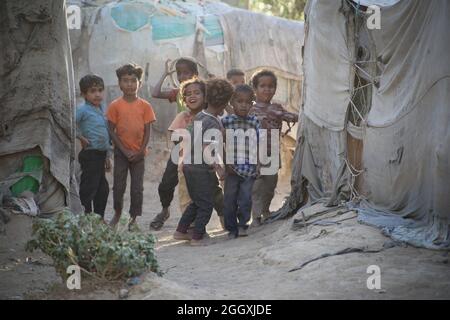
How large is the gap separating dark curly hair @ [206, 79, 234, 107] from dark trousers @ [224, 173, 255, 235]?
697 mm

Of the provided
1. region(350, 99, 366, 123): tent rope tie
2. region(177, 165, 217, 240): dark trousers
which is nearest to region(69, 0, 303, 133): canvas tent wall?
region(177, 165, 217, 240): dark trousers

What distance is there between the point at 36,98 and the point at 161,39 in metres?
5.48

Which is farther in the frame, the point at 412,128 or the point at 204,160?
the point at 204,160

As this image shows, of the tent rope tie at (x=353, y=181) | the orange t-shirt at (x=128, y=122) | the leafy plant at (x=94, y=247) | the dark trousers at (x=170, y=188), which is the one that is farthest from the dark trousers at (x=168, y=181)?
the leafy plant at (x=94, y=247)

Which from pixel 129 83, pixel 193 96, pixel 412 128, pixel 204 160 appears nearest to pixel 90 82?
pixel 129 83

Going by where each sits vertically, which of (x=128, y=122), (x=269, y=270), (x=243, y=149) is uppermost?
(x=128, y=122)

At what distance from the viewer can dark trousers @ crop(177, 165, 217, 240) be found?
252 inches

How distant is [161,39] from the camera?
1134cm

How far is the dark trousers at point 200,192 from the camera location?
6.41 m

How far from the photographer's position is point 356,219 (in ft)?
19.0

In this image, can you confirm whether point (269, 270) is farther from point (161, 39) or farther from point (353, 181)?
point (161, 39)

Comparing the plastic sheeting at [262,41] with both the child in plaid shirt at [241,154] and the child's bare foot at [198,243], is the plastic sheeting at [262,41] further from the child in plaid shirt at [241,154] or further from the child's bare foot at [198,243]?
the child's bare foot at [198,243]

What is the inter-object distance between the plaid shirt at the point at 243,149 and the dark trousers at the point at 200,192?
0.26m
